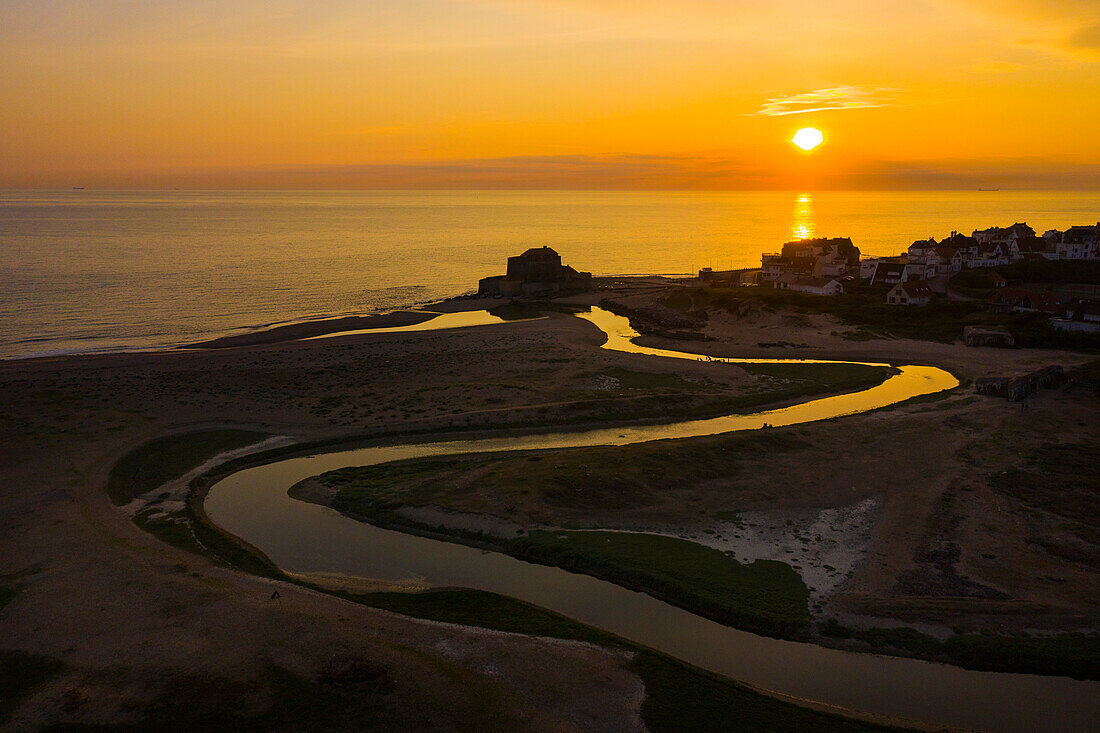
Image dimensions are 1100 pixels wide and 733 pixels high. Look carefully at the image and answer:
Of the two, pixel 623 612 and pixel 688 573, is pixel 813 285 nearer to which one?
pixel 688 573

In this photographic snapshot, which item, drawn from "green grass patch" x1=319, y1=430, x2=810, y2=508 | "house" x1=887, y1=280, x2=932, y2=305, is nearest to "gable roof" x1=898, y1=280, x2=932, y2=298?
"house" x1=887, y1=280, x2=932, y2=305

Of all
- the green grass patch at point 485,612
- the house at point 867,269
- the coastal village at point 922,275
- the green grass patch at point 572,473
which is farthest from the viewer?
the house at point 867,269

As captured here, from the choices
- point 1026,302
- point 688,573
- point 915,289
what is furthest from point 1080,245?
point 688,573

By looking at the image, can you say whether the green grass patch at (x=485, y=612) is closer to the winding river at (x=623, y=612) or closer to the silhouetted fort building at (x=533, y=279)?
the winding river at (x=623, y=612)

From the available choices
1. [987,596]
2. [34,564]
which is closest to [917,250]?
[987,596]

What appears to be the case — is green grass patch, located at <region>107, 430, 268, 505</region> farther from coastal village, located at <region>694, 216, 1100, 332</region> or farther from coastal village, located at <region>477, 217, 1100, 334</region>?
coastal village, located at <region>694, 216, 1100, 332</region>

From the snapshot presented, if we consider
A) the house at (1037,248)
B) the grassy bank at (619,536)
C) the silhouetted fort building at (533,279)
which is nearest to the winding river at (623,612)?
the grassy bank at (619,536)
